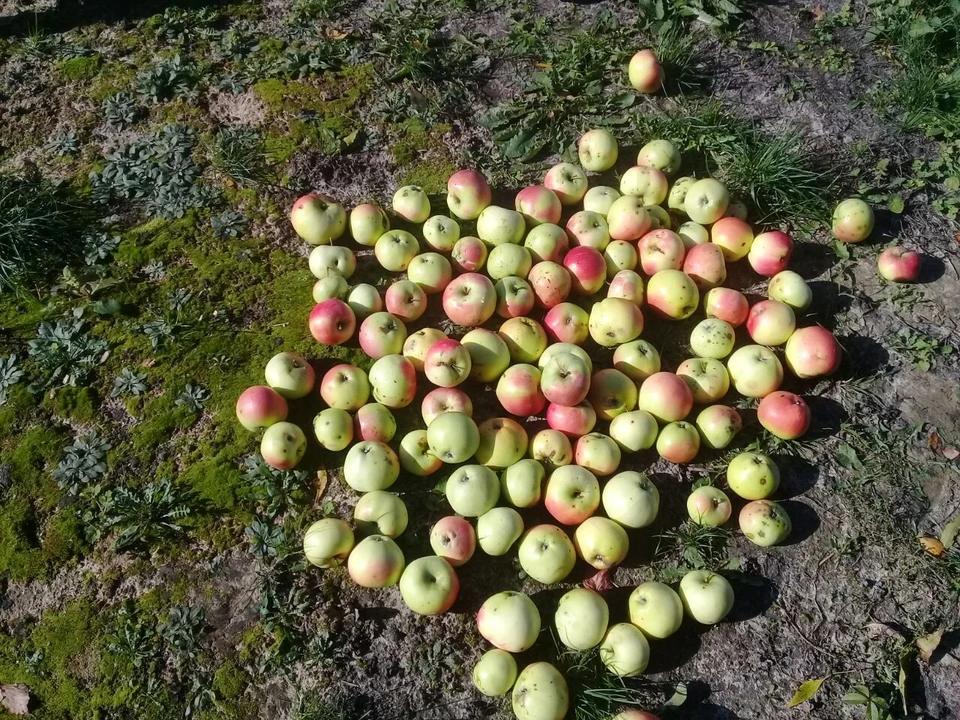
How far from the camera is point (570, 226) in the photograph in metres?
4.43

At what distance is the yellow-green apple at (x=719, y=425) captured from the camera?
3.77 metres

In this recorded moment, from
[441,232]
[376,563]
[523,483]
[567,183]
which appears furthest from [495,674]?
[567,183]

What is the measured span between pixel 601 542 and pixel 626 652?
1.57 ft

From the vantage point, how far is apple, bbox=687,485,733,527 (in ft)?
11.8

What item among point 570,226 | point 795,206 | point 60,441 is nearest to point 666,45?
point 795,206

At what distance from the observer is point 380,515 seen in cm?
352

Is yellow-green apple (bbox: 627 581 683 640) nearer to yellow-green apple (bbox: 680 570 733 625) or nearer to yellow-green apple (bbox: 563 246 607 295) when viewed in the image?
yellow-green apple (bbox: 680 570 733 625)

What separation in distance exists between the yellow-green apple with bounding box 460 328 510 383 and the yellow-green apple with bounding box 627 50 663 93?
2.65 metres

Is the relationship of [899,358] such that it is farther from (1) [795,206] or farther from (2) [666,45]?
(2) [666,45]

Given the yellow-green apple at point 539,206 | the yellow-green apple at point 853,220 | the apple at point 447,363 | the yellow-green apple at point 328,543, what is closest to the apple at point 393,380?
the apple at point 447,363

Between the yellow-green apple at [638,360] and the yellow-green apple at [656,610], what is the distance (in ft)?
3.74

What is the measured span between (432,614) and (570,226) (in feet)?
7.80

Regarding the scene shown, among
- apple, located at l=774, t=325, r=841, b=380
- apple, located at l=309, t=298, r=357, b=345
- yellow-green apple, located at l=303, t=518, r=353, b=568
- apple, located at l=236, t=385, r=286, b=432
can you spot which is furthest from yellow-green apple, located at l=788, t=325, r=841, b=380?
Answer: apple, located at l=236, t=385, r=286, b=432

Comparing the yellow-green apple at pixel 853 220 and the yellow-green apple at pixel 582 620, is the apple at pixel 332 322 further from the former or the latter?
the yellow-green apple at pixel 853 220
